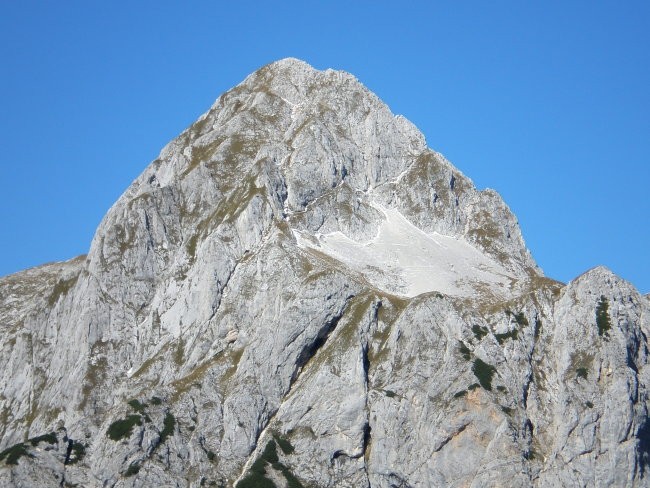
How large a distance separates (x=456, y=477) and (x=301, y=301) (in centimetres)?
3400

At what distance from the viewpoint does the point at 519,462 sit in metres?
130

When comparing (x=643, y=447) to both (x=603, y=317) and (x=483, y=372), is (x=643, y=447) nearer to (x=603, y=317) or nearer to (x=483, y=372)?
(x=603, y=317)

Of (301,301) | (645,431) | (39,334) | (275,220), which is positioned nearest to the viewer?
(645,431)

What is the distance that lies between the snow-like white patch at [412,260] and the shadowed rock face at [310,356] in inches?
17.6

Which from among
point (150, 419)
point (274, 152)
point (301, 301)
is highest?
point (274, 152)

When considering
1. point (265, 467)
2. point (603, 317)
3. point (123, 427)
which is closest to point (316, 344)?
point (265, 467)

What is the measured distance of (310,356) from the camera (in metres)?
148

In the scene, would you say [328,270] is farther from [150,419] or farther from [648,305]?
[648,305]

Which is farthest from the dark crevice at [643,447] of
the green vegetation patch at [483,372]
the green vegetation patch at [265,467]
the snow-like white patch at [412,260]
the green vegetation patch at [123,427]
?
the green vegetation patch at [123,427]

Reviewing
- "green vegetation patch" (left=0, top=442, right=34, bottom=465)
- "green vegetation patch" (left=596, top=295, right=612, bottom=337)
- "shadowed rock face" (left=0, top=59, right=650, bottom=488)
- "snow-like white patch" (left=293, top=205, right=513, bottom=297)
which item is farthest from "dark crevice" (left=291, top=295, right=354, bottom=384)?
"green vegetation patch" (left=0, top=442, right=34, bottom=465)

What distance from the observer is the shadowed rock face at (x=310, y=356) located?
134m

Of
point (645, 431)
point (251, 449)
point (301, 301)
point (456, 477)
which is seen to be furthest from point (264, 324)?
point (645, 431)

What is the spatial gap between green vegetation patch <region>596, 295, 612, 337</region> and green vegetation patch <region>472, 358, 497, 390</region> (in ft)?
59.3

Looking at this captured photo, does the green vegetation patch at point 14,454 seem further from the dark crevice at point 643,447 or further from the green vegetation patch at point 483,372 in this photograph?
the dark crevice at point 643,447
